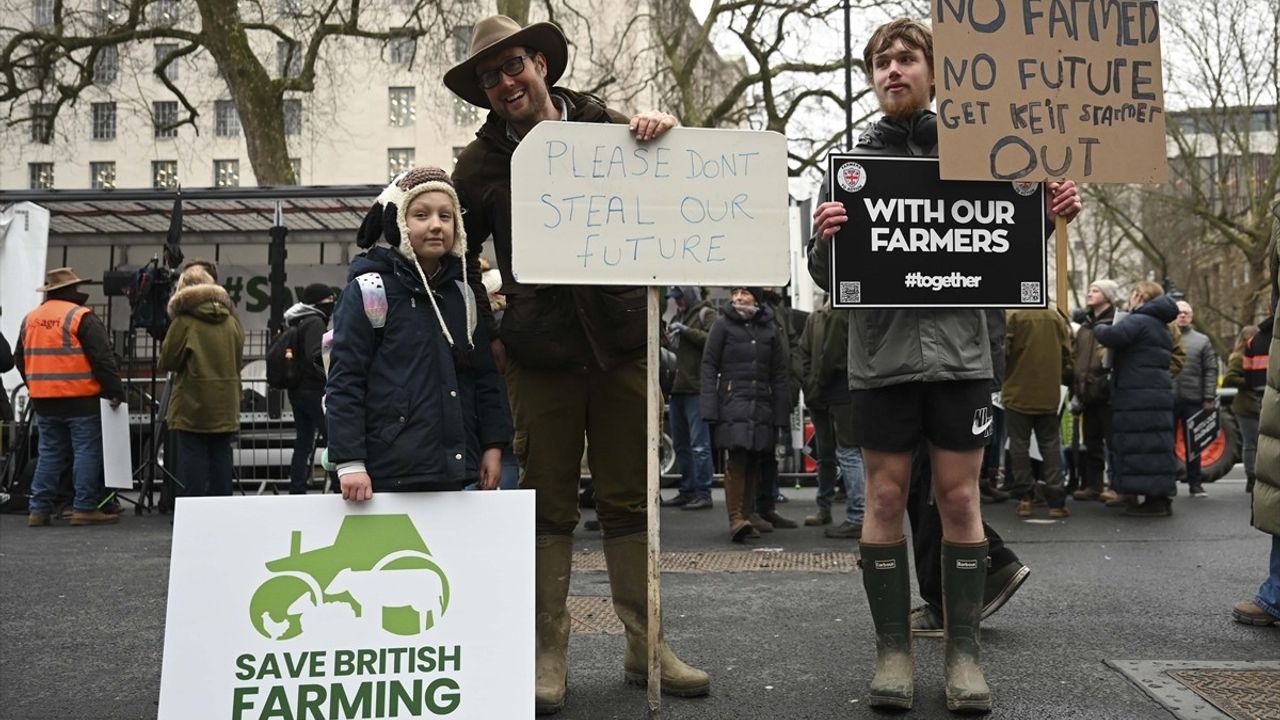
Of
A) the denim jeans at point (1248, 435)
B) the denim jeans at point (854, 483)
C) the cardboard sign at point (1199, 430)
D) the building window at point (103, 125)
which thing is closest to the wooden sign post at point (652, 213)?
the denim jeans at point (854, 483)

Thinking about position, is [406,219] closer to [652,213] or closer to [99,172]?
[652,213]

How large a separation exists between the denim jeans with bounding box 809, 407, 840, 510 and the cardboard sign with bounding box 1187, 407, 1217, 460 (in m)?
4.39

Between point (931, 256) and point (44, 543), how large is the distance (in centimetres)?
699

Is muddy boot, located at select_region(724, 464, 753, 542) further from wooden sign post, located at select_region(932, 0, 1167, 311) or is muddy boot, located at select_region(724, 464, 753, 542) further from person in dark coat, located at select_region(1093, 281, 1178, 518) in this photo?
wooden sign post, located at select_region(932, 0, 1167, 311)

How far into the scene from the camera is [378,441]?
3.46 meters

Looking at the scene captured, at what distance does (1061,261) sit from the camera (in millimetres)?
3789

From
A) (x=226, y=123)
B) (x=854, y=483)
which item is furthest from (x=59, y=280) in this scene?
(x=226, y=123)

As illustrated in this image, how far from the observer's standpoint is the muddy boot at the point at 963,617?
12.1 feet

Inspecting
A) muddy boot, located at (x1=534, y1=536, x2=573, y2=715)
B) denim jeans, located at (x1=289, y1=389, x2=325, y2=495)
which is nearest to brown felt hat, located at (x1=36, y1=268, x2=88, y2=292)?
denim jeans, located at (x1=289, y1=389, x2=325, y2=495)

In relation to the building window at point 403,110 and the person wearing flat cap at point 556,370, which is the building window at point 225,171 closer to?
the building window at point 403,110

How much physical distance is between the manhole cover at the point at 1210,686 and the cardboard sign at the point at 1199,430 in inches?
302

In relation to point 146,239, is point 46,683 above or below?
below

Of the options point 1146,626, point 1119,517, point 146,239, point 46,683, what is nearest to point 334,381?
point 46,683

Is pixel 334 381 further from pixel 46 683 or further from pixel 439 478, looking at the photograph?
pixel 46 683
